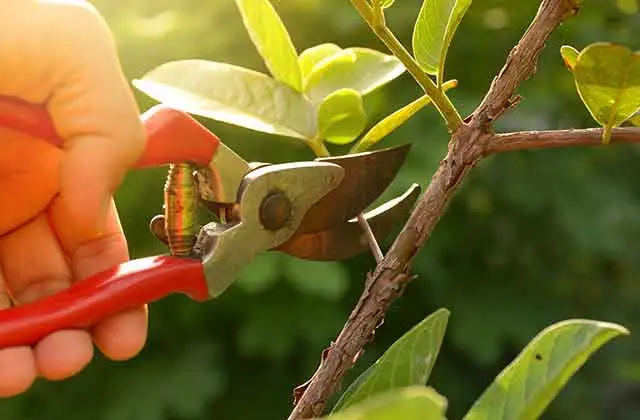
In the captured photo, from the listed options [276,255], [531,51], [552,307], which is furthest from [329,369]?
[552,307]

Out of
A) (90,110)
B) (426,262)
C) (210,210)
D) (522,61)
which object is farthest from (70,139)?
(426,262)

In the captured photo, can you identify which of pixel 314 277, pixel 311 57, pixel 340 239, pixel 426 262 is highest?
pixel 311 57

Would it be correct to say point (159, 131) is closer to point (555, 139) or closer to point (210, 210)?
point (210, 210)

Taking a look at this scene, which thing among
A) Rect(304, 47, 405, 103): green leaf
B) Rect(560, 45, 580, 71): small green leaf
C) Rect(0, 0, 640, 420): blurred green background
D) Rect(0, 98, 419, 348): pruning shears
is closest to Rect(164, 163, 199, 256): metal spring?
Rect(0, 98, 419, 348): pruning shears

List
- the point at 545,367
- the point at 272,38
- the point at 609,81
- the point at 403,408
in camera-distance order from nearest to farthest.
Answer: the point at 403,408 < the point at 545,367 < the point at 609,81 < the point at 272,38

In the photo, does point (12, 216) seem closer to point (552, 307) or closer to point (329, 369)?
point (329, 369)

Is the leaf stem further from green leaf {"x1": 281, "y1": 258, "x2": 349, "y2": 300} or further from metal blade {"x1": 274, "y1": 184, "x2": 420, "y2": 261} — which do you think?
green leaf {"x1": 281, "y1": 258, "x2": 349, "y2": 300}

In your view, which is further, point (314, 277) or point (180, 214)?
point (314, 277)
